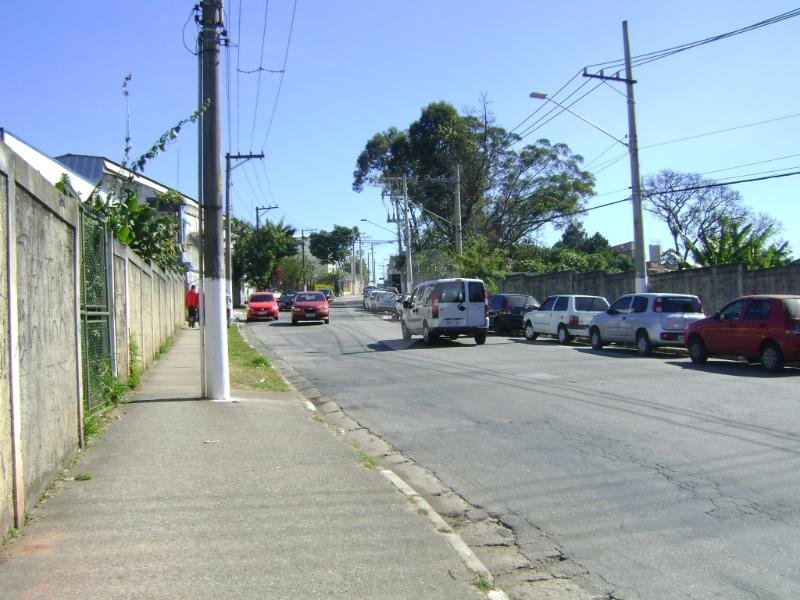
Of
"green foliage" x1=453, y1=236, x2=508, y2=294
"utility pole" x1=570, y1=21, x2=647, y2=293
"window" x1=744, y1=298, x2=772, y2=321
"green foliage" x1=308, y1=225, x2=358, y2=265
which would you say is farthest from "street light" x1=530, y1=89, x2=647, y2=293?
"green foliage" x1=308, y1=225, x2=358, y2=265

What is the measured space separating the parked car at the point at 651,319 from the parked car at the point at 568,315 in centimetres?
226

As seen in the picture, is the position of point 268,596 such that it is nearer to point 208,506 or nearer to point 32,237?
point 208,506

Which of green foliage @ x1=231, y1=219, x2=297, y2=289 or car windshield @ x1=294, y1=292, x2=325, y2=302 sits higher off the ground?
green foliage @ x1=231, y1=219, x2=297, y2=289

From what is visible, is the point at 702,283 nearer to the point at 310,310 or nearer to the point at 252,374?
the point at 252,374

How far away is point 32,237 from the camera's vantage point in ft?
19.0

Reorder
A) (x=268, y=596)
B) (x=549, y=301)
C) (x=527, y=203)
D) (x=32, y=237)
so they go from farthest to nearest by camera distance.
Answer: (x=527, y=203) → (x=549, y=301) → (x=32, y=237) → (x=268, y=596)

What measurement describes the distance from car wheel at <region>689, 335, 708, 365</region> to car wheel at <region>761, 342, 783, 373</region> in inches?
68.0

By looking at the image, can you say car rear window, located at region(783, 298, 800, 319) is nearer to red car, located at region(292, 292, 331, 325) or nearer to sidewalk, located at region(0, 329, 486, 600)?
sidewalk, located at region(0, 329, 486, 600)

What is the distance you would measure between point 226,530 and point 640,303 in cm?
1651

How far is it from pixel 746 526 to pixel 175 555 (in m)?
4.11

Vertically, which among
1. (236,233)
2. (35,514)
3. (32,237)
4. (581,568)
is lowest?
(581,568)

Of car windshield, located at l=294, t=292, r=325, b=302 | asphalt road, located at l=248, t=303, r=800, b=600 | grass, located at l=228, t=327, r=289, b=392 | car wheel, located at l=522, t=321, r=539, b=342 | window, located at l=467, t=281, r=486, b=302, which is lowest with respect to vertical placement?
asphalt road, located at l=248, t=303, r=800, b=600

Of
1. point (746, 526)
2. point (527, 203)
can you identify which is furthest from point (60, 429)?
point (527, 203)

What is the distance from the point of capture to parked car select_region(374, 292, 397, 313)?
167 feet
